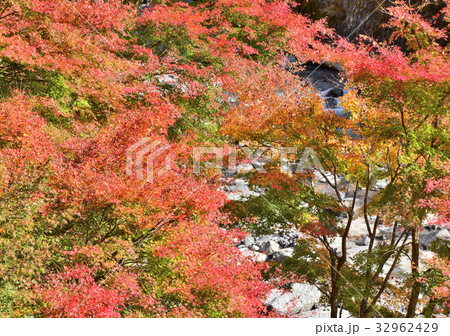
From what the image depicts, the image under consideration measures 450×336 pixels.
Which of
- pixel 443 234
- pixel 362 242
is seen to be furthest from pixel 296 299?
Result: pixel 443 234

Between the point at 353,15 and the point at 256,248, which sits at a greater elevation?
the point at 353,15

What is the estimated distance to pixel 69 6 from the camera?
7.21m

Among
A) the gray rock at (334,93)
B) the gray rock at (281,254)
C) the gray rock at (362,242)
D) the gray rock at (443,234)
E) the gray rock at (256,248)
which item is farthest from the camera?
the gray rock at (334,93)

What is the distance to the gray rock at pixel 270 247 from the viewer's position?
13039 mm

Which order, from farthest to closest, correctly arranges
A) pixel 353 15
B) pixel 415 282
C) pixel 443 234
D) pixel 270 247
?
1. pixel 353 15
2. pixel 443 234
3. pixel 270 247
4. pixel 415 282

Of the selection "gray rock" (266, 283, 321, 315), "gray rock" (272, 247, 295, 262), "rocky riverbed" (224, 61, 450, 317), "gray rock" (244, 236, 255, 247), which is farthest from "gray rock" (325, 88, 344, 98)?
"gray rock" (266, 283, 321, 315)

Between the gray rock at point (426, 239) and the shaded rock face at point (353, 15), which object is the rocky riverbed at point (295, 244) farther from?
the shaded rock face at point (353, 15)

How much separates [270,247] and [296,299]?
3.09 m

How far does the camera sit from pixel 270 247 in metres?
13.1

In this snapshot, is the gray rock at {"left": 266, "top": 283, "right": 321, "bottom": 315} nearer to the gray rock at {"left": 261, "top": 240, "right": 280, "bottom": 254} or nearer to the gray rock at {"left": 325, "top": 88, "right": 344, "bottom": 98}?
the gray rock at {"left": 261, "top": 240, "right": 280, "bottom": 254}

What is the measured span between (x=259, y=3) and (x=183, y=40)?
4.02 m

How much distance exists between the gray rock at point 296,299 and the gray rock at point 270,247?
2.36m

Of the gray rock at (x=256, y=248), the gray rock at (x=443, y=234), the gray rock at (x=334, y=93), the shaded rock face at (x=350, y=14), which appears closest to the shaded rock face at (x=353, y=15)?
the shaded rock face at (x=350, y=14)

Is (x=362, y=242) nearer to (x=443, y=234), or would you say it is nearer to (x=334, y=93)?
(x=443, y=234)
